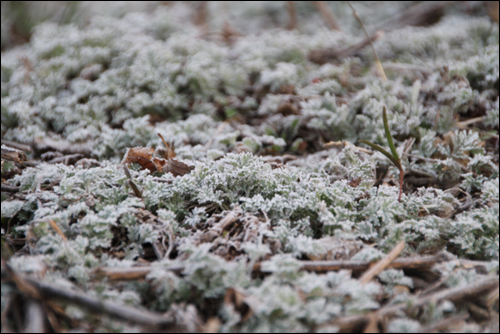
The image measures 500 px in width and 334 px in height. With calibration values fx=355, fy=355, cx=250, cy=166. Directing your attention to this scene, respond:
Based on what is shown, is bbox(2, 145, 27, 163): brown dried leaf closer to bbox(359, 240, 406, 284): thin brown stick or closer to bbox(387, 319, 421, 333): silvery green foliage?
bbox(359, 240, 406, 284): thin brown stick

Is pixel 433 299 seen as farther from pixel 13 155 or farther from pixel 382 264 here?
pixel 13 155

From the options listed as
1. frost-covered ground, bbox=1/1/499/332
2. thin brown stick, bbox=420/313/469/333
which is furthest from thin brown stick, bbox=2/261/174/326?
thin brown stick, bbox=420/313/469/333

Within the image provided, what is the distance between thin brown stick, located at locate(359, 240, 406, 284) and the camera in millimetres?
1316

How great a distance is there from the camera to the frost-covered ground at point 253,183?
122cm

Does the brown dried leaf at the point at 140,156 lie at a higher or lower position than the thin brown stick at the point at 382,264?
higher

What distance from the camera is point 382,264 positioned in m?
1.37

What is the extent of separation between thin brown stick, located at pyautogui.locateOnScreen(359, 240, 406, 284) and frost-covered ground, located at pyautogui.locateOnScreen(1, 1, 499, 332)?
0.03 meters

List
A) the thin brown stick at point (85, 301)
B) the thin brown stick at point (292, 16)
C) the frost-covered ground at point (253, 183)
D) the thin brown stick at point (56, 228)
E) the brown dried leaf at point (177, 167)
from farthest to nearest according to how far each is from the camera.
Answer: the thin brown stick at point (292, 16), the brown dried leaf at point (177, 167), the thin brown stick at point (56, 228), the frost-covered ground at point (253, 183), the thin brown stick at point (85, 301)

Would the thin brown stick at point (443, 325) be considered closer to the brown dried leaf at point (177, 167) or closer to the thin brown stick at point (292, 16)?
the brown dried leaf at point (177, 167)

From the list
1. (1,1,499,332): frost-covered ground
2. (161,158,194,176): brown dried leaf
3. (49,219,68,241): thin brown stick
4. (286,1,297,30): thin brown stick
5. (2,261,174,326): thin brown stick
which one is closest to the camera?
(2,261,174,326): thin brown stick

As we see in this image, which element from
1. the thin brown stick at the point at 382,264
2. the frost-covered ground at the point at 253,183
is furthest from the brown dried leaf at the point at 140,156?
the thin brown stick at the point at 382,264

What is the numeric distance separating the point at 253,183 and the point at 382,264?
71 centimetres

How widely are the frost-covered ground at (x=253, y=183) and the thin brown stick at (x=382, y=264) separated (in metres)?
0.03

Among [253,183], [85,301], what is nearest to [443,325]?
[253,183]
